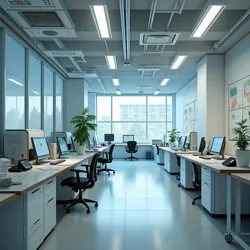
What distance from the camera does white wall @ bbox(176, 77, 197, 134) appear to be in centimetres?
877

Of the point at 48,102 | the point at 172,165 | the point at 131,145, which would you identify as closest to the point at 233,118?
the point at 172,165

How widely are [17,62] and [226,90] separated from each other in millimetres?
4625

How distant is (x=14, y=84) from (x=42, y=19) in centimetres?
152

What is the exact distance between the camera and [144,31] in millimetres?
4672

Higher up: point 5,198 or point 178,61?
point 178,61

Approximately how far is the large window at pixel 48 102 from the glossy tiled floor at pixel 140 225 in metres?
2.53

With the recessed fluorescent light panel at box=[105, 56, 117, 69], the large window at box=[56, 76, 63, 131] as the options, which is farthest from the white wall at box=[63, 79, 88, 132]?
the recessed fluorescent light panel at box=[105, 56, 117, 69]

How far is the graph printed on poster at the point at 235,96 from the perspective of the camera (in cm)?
512

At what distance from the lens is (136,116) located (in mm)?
12781

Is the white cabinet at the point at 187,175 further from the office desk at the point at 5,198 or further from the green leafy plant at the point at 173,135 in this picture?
the office desk at the point at 5,198

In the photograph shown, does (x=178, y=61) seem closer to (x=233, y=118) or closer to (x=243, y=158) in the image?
(x=233, y=118)

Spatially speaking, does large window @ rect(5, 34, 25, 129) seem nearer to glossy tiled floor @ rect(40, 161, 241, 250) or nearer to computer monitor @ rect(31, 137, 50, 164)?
computer monitor @ rect(31, 137, 50, 164)

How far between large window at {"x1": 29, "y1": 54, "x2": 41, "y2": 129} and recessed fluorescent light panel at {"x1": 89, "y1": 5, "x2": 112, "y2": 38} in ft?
7.27

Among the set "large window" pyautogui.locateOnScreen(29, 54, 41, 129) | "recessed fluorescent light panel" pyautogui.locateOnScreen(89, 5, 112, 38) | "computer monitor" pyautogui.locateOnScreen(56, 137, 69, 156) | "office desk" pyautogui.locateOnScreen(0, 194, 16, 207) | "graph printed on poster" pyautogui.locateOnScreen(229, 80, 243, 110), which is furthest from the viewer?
"large window" pyautogui.locateOnScreen(29, 54, 41, 129)
